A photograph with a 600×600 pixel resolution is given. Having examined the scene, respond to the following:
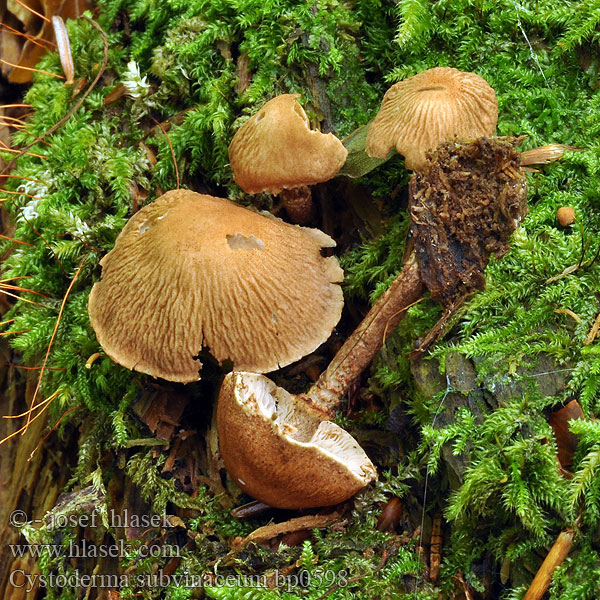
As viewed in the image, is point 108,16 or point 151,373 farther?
point 108,16

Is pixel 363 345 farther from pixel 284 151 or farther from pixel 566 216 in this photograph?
pixel 566 216

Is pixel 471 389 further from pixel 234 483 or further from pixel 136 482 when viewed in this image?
pixel 136 482

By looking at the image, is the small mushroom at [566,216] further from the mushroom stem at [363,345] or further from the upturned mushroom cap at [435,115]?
→ the mushroom stem at [363,345]

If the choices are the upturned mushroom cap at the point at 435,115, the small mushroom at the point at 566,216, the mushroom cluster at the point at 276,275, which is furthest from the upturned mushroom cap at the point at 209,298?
the small mushroom at the point at 566,216

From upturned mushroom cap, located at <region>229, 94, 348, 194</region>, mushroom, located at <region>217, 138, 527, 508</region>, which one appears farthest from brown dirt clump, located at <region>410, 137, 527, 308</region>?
upturned mushroom cap, located at <region>229, 94, 348, 194</region>

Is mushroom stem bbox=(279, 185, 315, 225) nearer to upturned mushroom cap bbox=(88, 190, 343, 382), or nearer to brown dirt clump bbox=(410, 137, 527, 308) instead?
upturned mushroom cap bbox=(88, 190, 343, 382)

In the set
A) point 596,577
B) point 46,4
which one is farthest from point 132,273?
point 46,4
